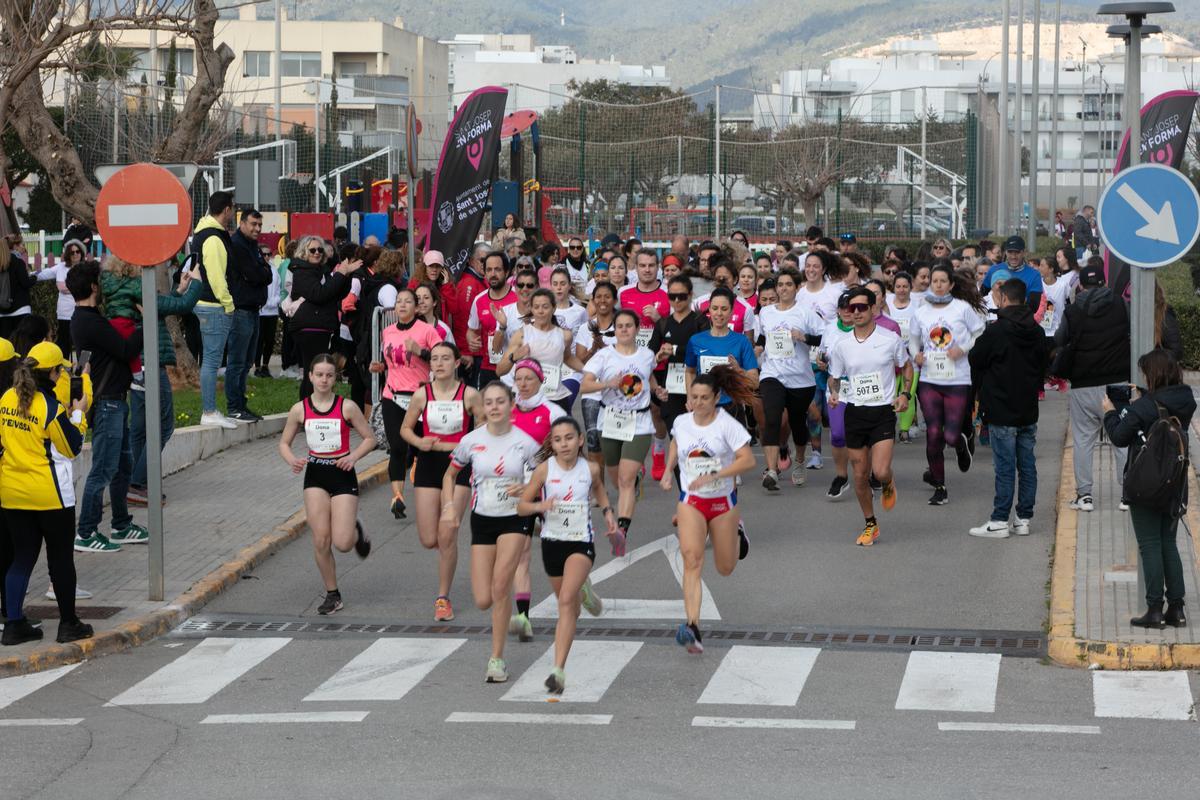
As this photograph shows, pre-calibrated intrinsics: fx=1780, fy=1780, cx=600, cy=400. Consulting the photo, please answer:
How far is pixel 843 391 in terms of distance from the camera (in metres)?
13.5

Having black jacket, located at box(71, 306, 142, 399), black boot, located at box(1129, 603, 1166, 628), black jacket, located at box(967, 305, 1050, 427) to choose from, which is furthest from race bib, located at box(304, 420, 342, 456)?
black jacket, located at box(967, 305, 1050, 427)

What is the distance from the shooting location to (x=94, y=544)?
41.9 feet

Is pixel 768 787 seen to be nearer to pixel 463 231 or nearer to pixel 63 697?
pixel 63 697

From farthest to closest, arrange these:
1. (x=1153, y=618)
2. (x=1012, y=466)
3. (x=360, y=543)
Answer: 1. (x=1012, y=466)
2. (x=360, y=543)
3. (x=1153, y=618)

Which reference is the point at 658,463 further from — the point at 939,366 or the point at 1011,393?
the point at 1011,393

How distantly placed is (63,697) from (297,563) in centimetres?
363

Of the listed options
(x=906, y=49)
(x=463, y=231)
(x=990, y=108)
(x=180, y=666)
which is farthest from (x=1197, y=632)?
(x=906, y=49)

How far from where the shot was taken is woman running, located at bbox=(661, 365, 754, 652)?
1020 cm

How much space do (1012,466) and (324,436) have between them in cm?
533

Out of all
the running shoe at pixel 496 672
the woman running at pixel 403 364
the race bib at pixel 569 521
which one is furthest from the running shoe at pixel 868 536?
the running shoe at pixel 496 672

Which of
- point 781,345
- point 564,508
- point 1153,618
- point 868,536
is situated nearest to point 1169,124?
point 781,345

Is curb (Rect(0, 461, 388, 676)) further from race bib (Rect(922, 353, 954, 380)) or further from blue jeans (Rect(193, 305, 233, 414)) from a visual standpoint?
race bib (Rect(922, 353, 954, 380))

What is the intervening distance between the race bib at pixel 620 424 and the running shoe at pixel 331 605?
289 centimetres

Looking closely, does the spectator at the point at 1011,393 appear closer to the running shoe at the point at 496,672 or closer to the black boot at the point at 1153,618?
the black boot at the point at 1153,618
